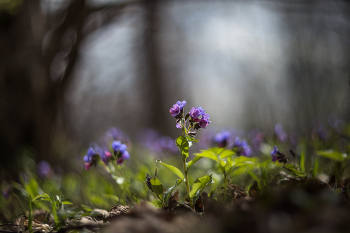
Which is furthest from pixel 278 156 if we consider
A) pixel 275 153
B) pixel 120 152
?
pixel 120 152

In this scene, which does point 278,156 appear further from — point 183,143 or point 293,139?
point 293,139

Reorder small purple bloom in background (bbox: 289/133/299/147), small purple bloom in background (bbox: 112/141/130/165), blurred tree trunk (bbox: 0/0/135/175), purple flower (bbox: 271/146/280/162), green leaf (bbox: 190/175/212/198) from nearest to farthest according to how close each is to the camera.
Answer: green leaf (bbox: 190/175/212/198) → purple flower (bbox: 271/146/280/162) → small purple bloom in background (bbox: 112/141/130/165) → small purple bloom in background (bbox: 289/133/299/147) → blurred tree trunk (bbox: 0/0/135/175)

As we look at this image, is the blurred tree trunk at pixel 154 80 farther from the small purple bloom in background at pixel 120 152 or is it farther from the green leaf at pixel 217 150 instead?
the green leaf at pixel 217 150

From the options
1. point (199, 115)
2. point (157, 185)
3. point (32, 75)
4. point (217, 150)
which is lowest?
point (157, 185)

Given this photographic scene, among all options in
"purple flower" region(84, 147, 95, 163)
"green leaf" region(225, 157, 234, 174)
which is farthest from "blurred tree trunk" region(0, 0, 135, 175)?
"green leaf" region(225, 157, 234, 174)

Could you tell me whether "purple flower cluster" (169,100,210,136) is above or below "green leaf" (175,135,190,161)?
above

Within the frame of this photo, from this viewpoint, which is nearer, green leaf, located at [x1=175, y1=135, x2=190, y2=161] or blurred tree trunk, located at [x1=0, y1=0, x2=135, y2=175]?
green leaf, located at [x1=175, y1=135, x2=190, y2=161]

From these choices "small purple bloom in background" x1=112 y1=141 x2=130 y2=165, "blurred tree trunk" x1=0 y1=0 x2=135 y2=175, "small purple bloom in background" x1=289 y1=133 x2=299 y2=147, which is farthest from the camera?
"blurred tree trunk" x1=0 y1=0 x2=135 y2=175

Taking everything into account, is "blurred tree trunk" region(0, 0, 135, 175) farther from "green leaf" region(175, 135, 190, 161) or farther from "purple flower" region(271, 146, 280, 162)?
"purple flower" region(271, 146, 280, 162)

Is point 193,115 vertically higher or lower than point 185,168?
higher

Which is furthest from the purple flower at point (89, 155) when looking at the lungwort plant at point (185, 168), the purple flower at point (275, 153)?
the purple flower at point (275, 153)

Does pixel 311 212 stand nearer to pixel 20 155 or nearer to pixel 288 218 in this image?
pixel 288 218
